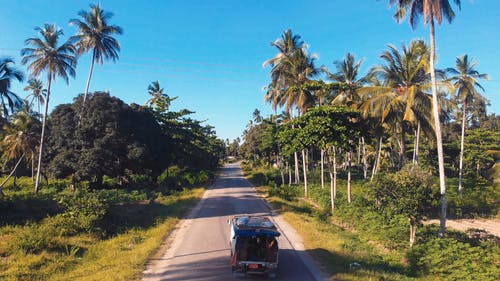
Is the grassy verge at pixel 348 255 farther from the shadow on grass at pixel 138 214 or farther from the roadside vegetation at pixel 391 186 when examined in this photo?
the shadow on grass at pixel 138 214

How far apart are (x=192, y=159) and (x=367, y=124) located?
25059 millimetres

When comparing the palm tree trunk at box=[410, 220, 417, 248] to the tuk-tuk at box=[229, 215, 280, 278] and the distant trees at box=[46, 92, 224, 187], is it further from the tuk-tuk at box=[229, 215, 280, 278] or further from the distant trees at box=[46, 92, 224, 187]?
the distant trees at box=[46, 92, 224, 187]

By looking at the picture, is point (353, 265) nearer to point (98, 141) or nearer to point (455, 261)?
point (455, 261)

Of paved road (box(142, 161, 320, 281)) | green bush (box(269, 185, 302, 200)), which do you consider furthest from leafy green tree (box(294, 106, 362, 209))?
green bush (box(269, 185, 302, 200))

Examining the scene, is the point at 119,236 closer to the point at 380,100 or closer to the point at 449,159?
the point at 380,100

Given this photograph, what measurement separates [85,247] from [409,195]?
14175mm

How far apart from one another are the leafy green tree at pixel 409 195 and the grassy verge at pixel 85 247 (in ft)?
34.3

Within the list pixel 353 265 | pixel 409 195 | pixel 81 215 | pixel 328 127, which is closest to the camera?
pixel 353 265

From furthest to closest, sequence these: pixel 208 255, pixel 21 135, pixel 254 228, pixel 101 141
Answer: pixel 21 135
pixel 101 141
pixel 208 255
pixel 254 228

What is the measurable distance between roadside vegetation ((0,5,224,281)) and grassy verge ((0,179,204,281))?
0.04 metres

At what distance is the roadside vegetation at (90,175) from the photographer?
1341cm

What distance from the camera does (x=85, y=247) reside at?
14969 millimetres

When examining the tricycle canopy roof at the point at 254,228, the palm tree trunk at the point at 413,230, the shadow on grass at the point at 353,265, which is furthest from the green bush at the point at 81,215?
the palm tree trunk at the point at 413,230

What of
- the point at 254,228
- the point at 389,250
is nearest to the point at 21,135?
the point at 254,228
